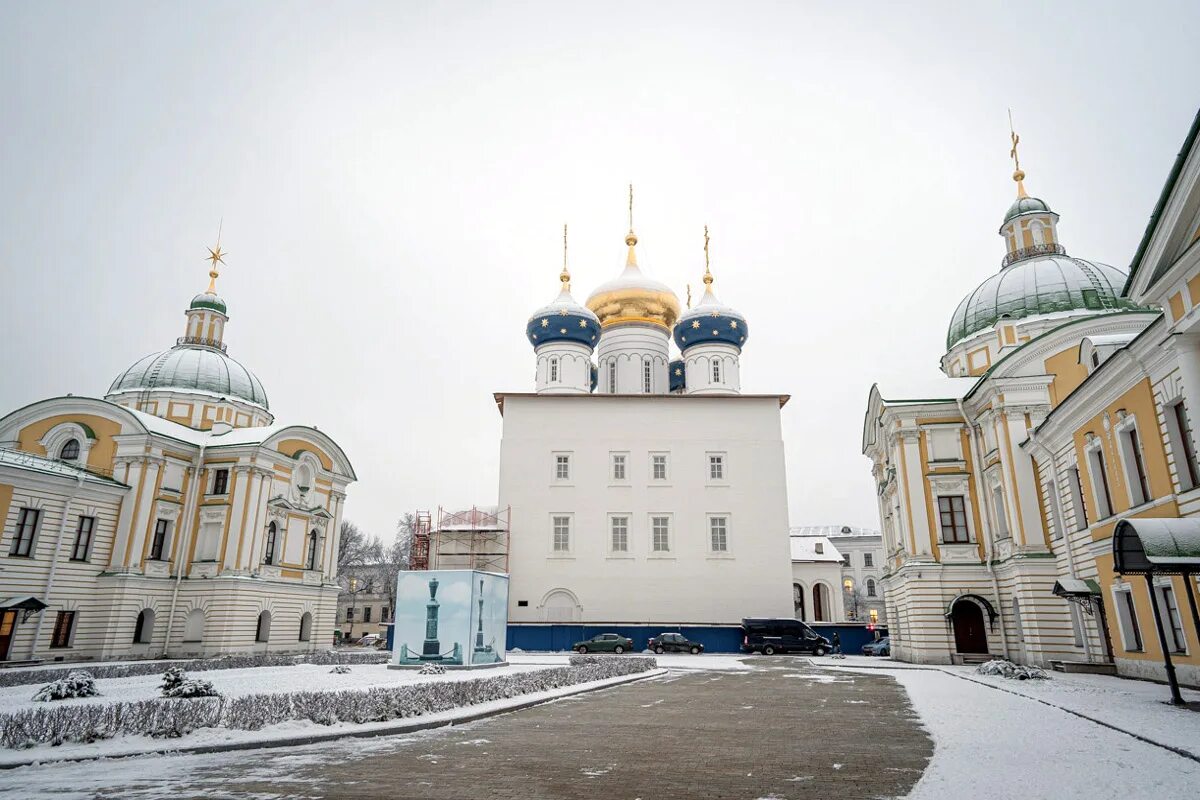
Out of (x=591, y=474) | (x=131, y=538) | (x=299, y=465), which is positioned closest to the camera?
(x=131, y=538)

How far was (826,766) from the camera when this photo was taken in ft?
24.7

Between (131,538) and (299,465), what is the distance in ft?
24.0

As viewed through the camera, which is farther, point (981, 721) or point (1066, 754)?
point (981, 721)

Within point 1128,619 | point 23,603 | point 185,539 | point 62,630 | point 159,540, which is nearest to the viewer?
point 1128,619

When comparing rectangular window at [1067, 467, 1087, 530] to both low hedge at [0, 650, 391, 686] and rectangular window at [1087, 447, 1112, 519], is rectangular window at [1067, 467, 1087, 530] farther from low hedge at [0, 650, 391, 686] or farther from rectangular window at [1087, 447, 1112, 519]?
low hedge at [0, 650, 391, 686]

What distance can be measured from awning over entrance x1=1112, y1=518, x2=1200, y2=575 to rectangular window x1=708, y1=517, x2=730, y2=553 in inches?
1118

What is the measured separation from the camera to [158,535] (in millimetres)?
30688

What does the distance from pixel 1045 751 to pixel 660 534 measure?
32500mm

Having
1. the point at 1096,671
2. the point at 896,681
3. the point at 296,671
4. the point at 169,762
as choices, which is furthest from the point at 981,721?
the point at 296,671

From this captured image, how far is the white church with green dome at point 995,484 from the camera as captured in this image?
2291 cm

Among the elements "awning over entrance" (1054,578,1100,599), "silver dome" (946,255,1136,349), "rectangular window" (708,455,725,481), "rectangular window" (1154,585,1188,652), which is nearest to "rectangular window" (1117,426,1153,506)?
"rectangular window" (1154,585,1188,652)

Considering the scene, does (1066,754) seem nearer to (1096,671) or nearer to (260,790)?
(260,790)

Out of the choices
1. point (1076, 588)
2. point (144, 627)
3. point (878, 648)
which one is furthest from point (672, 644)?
point (144, 627)

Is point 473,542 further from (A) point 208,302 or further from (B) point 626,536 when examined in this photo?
(A) point 208,302
